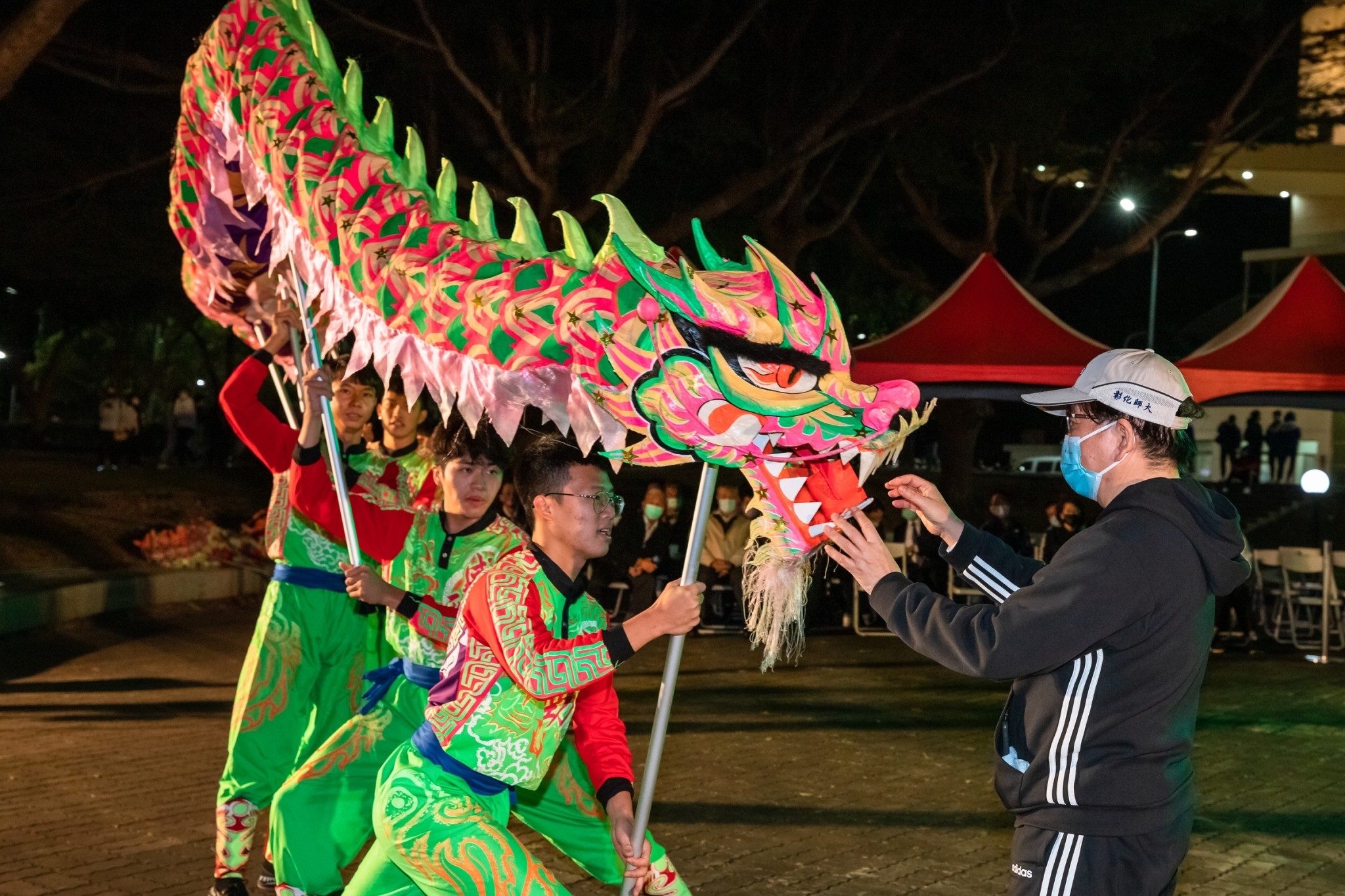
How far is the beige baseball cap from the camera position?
329 cm

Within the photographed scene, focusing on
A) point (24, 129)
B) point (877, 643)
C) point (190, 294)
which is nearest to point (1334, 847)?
point (190, 294)

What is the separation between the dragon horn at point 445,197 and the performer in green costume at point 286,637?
137 cm

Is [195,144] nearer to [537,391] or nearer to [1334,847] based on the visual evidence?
[537,391]

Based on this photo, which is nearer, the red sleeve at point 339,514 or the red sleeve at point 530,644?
the red sleeve at point 530,644

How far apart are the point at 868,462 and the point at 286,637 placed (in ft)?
9.32

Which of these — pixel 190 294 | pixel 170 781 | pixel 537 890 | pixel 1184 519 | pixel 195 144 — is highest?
pixel 195 144

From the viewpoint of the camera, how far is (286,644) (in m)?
5.55

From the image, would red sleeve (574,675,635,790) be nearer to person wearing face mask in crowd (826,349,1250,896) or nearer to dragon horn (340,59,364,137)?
person wearing face mask in crowd (826,349,1250,896)

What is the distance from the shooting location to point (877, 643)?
14133mm

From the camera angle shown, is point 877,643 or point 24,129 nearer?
point 877,643

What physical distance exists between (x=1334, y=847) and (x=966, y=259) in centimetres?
1627

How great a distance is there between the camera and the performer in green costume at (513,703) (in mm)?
3514

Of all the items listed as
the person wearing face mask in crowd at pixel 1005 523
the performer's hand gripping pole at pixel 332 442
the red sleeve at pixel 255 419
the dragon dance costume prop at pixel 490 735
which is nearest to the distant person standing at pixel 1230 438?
the person wearing face mask in crowd at pixel 1005 523

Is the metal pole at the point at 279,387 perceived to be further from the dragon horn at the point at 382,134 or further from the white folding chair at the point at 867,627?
the white folding chair at the point at 867,627
